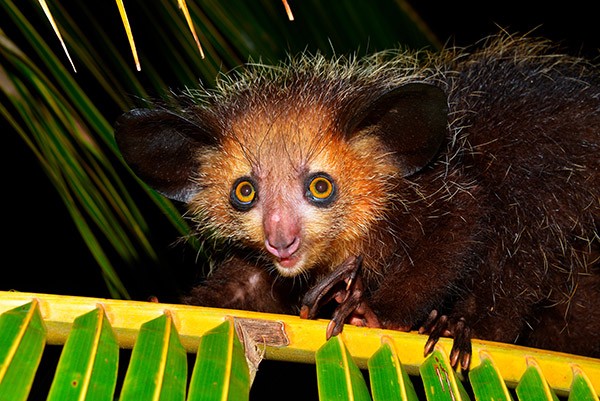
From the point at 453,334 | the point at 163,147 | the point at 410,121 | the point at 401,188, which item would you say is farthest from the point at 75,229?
the point at 453,334

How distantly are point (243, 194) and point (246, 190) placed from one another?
2 centimetres

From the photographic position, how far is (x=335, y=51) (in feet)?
13.2

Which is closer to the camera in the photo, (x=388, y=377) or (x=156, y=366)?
(x=156, y=366)

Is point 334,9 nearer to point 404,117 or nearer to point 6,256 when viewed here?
point 404,117

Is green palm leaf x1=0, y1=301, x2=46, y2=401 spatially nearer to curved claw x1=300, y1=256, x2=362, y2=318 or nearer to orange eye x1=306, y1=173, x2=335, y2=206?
curved claw x1=300, y1=256, x2=362, y2=318

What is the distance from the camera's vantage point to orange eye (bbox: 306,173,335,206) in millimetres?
3053

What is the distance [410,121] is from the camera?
9.87ft

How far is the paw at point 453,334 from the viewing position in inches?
88.8

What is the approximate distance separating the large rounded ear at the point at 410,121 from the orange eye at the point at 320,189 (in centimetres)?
27

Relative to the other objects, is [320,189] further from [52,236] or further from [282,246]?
[52,236]

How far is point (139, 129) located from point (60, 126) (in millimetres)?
367

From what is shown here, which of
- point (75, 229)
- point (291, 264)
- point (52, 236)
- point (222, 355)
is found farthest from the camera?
point (52, 236)

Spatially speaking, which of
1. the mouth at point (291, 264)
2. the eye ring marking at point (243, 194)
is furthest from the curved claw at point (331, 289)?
the eye ring marking at point (243, 194)

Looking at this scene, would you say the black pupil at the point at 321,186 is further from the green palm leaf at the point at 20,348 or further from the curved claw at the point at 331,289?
the green palm leaf at the point at 20,348
